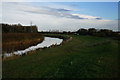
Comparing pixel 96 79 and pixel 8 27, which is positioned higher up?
pixel 8 27

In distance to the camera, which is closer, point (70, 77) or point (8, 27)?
point (70, 77)

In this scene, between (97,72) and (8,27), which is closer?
(97,72)

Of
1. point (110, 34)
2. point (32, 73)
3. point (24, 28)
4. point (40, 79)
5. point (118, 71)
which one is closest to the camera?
point (40, 79)

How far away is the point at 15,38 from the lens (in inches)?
1882

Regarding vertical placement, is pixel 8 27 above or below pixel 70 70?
above

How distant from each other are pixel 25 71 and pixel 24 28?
76.9 meters

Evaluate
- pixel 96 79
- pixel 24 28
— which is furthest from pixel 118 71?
pixel 24 28

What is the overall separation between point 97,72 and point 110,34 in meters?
63.2

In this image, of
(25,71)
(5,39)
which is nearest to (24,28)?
(5,39)

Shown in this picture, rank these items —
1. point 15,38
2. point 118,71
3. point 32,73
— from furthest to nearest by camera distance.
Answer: point 15,38 → point 118,71 → point 32,73

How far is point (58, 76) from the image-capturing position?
12.8m

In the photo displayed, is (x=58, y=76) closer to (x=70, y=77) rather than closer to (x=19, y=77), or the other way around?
(x=70, y=77)

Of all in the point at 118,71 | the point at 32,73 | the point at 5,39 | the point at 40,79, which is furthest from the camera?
the point at 5,39

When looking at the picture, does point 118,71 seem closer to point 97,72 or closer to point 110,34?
point 97,72
